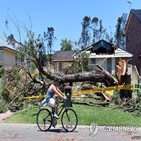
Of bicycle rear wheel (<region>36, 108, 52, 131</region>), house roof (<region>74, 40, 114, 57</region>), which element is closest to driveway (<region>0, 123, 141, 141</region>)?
bicycle rear wheel (<region>36, 108, 52, 131</region>)

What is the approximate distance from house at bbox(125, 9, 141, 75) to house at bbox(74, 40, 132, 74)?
95 cm

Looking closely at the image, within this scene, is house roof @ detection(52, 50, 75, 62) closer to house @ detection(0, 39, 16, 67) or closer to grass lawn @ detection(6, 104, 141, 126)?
house @ detection(0, 39, 16, 67)

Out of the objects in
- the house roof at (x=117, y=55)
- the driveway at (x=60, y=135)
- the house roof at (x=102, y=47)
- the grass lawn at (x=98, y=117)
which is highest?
the house roof at (x=102, y=47)

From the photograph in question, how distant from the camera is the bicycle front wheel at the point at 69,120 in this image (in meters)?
11.2

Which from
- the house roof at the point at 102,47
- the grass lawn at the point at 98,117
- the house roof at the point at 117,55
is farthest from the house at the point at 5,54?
the grass lawn at the point at 98,117

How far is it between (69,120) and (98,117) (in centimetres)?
209

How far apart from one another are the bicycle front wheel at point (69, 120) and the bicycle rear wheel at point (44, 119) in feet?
1.48

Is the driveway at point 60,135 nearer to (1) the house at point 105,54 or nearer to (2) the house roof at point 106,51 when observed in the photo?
(1) the house at point 105,54

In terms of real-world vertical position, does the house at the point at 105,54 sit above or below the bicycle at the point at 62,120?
above

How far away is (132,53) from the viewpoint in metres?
40.9

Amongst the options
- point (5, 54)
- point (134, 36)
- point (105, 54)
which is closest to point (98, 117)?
point (105, 54)

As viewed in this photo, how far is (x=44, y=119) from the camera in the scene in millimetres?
11297

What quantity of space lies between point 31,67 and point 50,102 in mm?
8378

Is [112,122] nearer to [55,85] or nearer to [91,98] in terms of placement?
[55,85]
